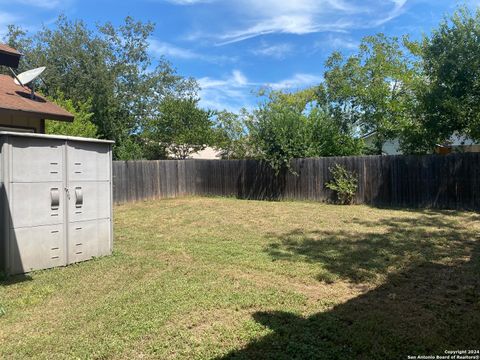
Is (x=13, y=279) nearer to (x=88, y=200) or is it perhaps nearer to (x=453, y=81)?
(x=88, y=200)

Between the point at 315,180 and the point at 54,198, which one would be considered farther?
the point at 315,180

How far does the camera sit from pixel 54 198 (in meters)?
5.66

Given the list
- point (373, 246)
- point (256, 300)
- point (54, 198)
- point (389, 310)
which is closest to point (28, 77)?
point (54, 198)

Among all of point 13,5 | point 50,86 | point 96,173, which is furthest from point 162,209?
point 50,86

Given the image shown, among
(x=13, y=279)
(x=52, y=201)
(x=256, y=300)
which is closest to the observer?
(x=256, y=300)

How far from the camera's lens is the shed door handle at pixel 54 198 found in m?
5.64

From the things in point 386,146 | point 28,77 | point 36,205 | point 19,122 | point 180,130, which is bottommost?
point 36,205

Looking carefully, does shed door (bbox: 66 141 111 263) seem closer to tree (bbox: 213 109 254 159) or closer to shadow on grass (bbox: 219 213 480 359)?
shadow on grass (bbox: 219 213 480 359)

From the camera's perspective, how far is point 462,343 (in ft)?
10.3

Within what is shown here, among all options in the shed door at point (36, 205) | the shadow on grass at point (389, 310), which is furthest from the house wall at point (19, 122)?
the shadow on grass at point (389, 310)

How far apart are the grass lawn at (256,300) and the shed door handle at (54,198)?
891 millimetres

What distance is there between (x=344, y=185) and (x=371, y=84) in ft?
44.2

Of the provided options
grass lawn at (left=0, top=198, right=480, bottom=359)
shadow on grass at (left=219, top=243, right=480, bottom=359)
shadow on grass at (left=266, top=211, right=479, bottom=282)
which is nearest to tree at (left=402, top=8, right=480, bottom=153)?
shadow on grass at (left=266, top=211, right=479, bottom=282)

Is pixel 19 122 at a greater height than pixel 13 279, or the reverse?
pixel 19 122
